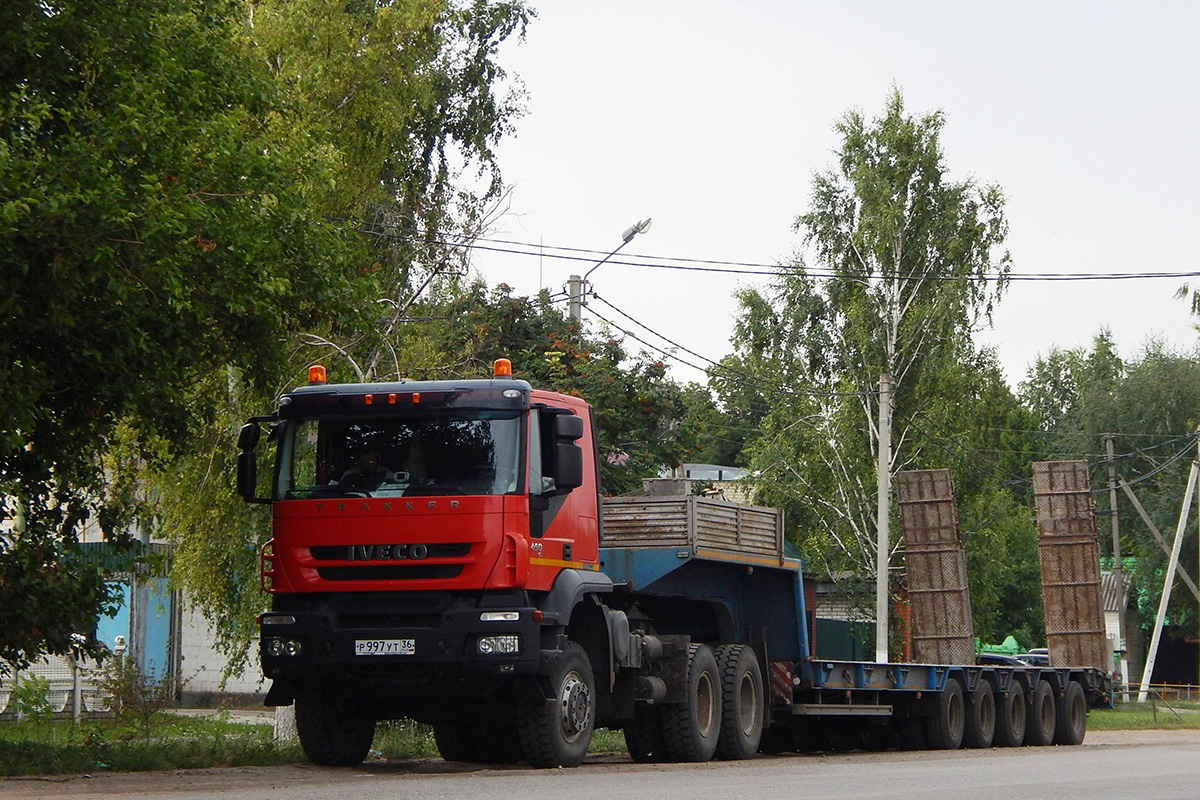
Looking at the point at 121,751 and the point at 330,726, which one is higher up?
the point at 330,726

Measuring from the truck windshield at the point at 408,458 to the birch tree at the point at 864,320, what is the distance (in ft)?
104

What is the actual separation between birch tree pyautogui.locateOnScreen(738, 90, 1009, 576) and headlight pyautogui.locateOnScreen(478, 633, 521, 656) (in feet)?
105

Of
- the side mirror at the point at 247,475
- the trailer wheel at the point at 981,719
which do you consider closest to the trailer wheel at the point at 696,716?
the side mirror at the point at 247,475

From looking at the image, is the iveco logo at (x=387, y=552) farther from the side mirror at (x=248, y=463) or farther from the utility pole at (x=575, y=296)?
the utility pole at (x=575, y=296)

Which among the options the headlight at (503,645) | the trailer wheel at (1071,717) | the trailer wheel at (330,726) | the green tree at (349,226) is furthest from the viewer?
the trailer wheel at (1071,717)

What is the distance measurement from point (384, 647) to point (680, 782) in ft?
9.25

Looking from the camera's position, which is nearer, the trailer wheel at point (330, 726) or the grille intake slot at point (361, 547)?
the grille intake slot at point (361, 547)

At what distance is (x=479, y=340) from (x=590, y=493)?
15894 mm

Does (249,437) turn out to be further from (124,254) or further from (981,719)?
(981,719)

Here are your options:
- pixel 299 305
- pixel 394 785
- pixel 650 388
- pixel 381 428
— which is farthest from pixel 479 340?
pixel 394 785

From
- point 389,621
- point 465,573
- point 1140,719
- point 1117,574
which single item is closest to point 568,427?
point 465,573

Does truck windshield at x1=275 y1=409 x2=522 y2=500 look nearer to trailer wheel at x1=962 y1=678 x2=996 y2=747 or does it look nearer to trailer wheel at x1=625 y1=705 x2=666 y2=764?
trailer wheel at x1=625 y1=705 x2=666 y2=764

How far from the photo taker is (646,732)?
1667 centimetres

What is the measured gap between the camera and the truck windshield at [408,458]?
1407 centimetres
